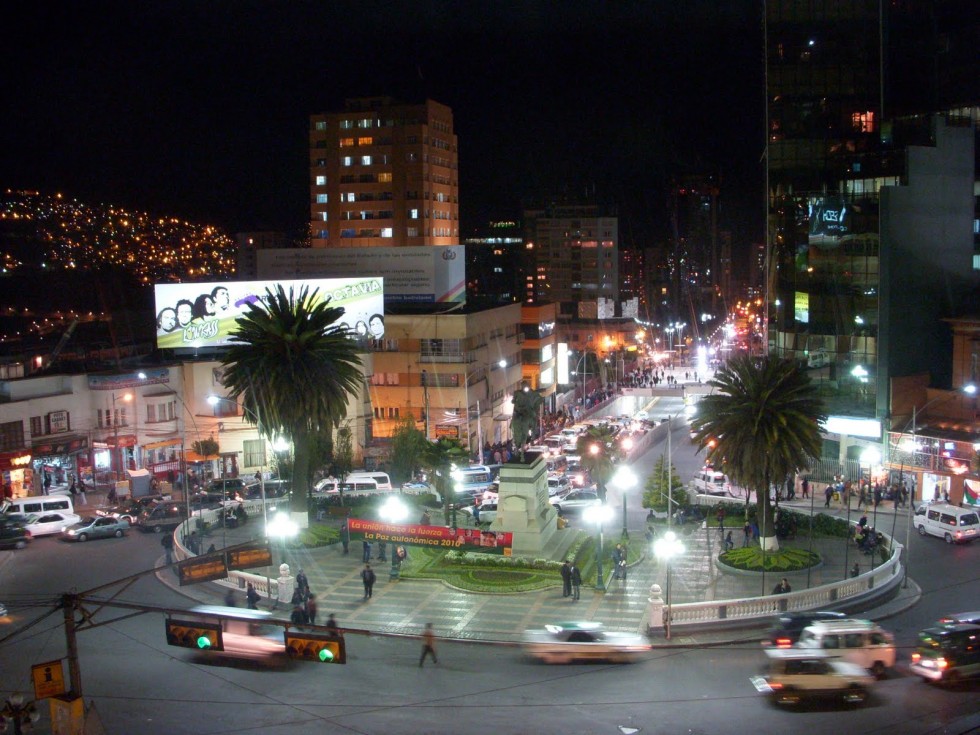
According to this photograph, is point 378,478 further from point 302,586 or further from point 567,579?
point 567,579

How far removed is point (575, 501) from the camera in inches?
1810

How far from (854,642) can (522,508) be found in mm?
16727

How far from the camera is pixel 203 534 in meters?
40.1

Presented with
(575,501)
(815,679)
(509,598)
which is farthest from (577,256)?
(815,679)

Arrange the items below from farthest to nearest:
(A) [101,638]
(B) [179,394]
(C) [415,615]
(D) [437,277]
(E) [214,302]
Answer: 1. (D) [437,277]
2. (E) [214,302]
3. (B) [179,394]
4. (C) [415,615]
5. (A) [101,638]

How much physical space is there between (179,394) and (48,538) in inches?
667

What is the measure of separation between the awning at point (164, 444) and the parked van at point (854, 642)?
137 feet

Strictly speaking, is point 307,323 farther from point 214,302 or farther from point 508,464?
point 214,302

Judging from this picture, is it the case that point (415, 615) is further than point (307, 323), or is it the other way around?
point (307, 323)

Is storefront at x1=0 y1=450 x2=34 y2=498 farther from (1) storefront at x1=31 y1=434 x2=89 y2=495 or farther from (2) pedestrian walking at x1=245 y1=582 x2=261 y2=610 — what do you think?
(2) pedestrian walking at x1=245 y1=582 x2=261 y2=610

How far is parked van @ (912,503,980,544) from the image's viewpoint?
3841 centimetres

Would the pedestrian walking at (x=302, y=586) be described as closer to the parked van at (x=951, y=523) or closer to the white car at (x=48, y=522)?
the white car at (x=48, y=522)

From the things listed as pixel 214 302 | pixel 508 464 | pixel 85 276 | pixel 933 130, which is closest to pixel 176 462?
pixel 214 302

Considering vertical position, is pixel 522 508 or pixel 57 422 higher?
pixel 57 422
